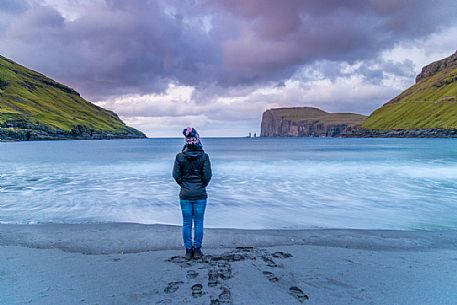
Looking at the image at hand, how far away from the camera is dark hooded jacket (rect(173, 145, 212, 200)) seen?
8.24 meters

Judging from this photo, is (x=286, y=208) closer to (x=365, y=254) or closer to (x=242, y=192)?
(x=242, y=192)

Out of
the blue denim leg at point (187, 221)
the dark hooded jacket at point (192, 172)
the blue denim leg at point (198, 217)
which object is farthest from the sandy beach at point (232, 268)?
the dark hooded jacket at point (192, 172)

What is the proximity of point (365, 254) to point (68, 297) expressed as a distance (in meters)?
6.93

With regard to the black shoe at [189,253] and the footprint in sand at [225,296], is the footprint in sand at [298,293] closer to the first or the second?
the footprint in sand at [225,296]

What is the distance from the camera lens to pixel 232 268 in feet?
24.4

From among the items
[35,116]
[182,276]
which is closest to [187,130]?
[182,276]

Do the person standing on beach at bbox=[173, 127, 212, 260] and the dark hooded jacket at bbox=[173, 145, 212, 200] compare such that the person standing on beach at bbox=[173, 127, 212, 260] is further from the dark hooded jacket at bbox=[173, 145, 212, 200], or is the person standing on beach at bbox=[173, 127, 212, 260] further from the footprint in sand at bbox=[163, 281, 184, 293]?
the footprint in sand at bbox=[163, 281, 184, 293]

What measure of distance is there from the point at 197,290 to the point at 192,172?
2955 millimetres

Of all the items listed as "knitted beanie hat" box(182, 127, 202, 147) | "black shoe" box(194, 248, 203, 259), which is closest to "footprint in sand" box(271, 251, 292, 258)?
"black shoe" box(194, 248, 203, 259)

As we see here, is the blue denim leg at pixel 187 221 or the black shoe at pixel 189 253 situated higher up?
the blue denim leg at pixel 187 221

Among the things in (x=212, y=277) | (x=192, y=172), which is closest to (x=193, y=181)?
(x=192, y=172)

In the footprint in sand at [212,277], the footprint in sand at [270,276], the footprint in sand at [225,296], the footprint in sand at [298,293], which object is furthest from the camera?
the footprint in sand at [270,276]

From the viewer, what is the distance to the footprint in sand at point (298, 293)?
6.03 meters

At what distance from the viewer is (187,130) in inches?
321
